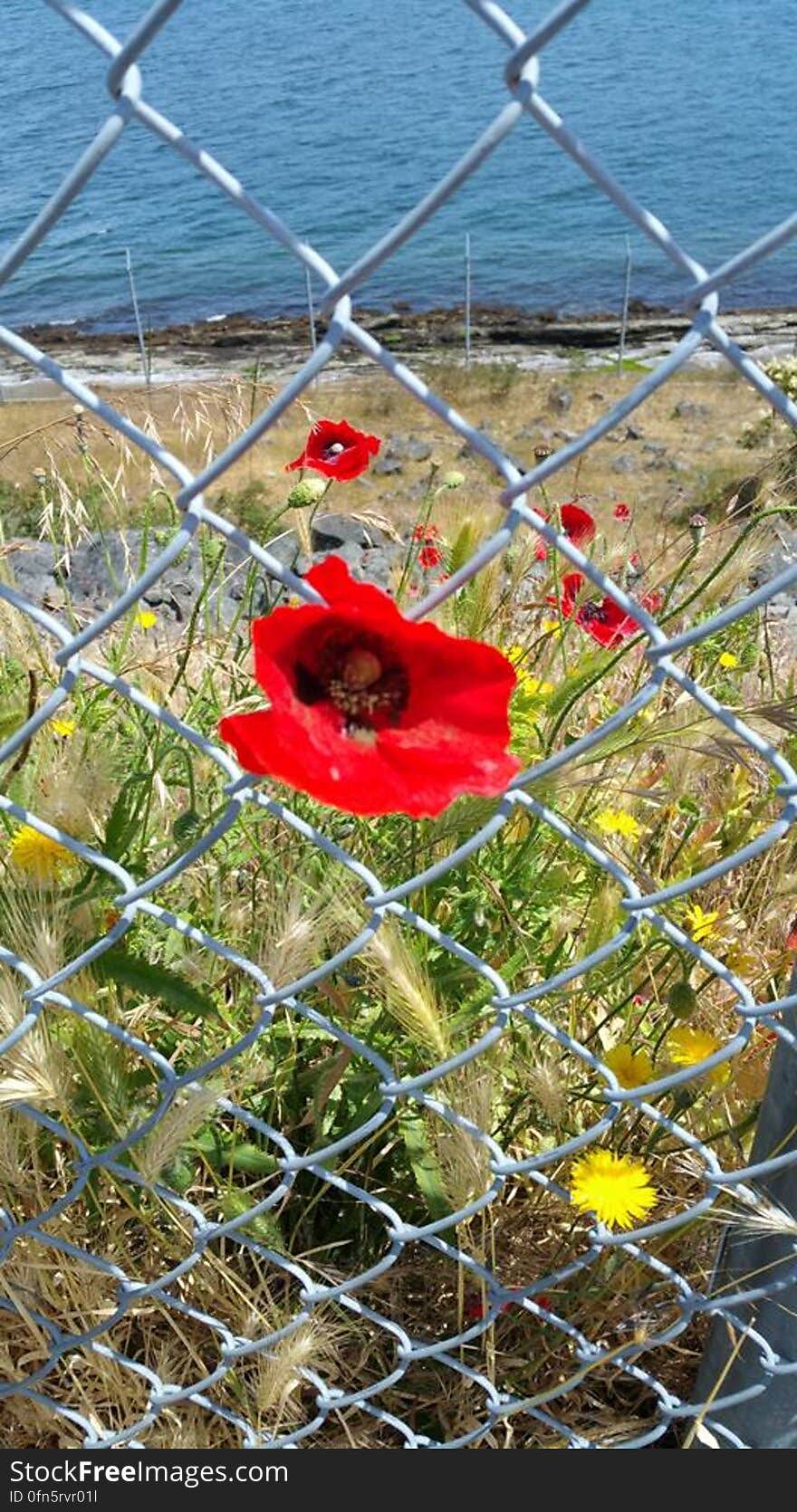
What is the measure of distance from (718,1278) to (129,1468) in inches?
25.5

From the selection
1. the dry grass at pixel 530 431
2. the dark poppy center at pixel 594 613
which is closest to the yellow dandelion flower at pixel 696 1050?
the dark poppy center at pixel 594 613

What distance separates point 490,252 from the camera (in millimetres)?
23984

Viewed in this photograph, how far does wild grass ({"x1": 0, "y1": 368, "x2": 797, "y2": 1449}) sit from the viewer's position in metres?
1.11

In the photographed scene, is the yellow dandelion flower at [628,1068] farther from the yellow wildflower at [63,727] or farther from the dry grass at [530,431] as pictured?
the dry grass at [530,431]

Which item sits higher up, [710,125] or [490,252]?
[710,125]

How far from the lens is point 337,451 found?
1.58 meters

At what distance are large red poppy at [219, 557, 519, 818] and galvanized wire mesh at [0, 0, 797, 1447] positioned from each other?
30mm

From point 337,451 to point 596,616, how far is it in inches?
Answer: 15.8

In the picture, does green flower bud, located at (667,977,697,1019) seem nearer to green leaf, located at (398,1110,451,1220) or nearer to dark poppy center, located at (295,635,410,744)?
green leaf, located at (398,1110,451,1220)

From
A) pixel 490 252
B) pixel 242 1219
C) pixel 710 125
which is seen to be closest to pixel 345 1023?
pixel 242 1219

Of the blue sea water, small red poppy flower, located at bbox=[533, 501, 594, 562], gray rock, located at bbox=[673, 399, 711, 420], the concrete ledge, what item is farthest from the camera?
the blue sea water

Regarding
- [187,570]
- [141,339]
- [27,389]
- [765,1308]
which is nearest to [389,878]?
[765,1308]

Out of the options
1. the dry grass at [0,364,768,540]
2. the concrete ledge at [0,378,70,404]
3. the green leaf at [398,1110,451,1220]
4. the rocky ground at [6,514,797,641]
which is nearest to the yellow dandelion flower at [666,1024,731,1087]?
the green leaf at [398,1110,451,1220]

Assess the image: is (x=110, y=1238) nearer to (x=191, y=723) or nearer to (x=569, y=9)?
(x=191, y=723)
